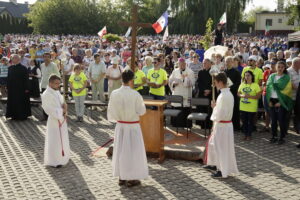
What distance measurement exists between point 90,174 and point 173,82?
170 inches

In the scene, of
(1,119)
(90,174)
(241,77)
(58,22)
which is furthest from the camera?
(58,22)

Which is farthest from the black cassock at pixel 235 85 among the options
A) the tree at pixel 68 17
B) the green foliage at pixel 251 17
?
the green foliage at pixel 251 17

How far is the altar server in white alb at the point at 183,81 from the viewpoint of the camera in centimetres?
1082

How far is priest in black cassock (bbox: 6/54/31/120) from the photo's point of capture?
12031 millimetres

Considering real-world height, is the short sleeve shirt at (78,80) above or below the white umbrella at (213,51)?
below

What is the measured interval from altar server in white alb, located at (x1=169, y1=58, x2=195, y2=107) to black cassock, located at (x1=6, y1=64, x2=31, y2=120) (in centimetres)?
451

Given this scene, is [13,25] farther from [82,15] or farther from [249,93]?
[249,93]

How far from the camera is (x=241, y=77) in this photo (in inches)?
429

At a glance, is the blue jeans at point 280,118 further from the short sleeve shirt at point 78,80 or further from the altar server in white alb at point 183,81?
the short sleeve shirt at point 78,80

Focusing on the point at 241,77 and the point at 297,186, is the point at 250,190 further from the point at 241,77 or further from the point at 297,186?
the point at 241,77

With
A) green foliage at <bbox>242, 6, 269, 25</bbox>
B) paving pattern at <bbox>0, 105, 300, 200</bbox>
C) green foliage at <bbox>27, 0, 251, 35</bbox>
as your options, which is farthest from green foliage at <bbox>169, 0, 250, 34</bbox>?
green foliage at <bbox>242, 6, 269, 25</bbox>

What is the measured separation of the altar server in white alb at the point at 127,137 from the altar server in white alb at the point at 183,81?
4370mm

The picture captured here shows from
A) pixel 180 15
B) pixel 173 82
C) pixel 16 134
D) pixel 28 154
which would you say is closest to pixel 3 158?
pixel 28 154

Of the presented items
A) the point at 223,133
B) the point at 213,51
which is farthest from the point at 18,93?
the point at 223,133
